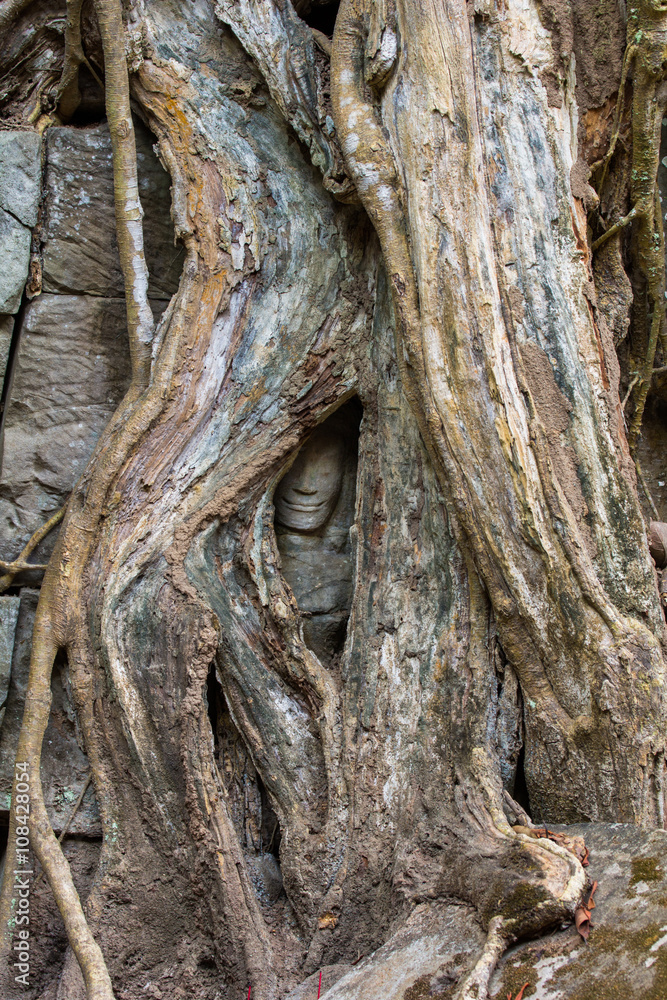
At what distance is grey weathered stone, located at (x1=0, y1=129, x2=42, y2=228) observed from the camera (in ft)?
9.30

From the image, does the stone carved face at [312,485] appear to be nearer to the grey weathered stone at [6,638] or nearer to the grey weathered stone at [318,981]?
the grey weathered stone at [6,638]

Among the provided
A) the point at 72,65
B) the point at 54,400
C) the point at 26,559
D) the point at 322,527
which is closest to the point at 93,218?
the point at 72,65

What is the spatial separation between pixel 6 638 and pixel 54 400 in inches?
35.9

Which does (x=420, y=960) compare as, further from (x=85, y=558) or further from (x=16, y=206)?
(x=16, y=206)

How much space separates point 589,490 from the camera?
2223mm

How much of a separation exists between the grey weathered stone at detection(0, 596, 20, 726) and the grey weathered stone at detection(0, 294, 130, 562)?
0.19 m

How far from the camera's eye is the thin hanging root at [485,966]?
Answer: 1488 millimetres

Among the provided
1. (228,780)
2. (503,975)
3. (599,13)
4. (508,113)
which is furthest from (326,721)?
(599,13)

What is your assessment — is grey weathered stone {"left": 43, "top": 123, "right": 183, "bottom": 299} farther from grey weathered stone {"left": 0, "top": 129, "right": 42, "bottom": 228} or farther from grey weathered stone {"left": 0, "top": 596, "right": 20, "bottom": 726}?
grey weathered stone {"left": 0, "top": 596, "right": 20, "bottom": 726}

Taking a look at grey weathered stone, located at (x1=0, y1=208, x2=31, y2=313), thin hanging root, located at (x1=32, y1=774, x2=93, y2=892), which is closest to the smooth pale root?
grey weathered stone, located at (x1=0, y1=208, x2=31, y2=313)

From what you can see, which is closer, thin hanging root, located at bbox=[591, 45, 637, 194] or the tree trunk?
the tree trunk

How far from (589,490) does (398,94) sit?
1.43 metres

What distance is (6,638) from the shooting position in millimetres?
2621

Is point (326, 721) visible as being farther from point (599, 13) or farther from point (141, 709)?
point (599, 13)
